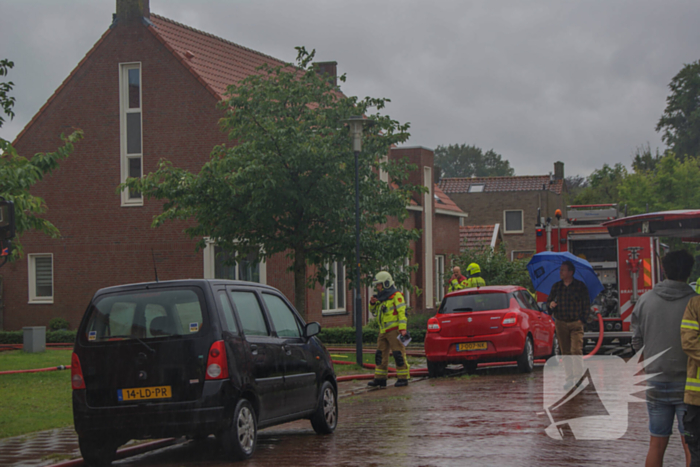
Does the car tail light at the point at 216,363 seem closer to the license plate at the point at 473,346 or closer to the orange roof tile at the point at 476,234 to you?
the license plate at the point at 473,346

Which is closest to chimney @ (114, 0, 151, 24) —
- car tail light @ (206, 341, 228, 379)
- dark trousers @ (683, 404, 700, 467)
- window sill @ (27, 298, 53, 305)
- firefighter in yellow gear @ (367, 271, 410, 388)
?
window sill @ (27, 298, 53, 305)

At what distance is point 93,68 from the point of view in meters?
27.2

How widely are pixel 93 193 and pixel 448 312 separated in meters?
15.2

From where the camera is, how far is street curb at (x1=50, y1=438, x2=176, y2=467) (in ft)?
26.8

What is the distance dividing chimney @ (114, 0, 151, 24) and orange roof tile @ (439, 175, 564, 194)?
3142 centimetres

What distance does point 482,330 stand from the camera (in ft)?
49.9

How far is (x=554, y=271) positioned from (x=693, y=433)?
10.5 meters

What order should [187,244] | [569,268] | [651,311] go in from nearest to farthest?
[651,311], [569,268], [187,244]

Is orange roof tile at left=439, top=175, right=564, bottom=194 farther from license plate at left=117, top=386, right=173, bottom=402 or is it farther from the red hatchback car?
license plate at left=117, top=386, right=173, bottom=402

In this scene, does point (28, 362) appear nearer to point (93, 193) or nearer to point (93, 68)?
point (93, 193)

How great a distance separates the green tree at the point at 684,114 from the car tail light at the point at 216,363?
202 ft

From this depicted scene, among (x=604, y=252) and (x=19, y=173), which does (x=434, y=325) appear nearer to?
(x=604, y=252)

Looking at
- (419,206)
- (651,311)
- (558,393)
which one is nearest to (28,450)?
(651,311)

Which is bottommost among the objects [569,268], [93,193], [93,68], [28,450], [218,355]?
[28,450]
